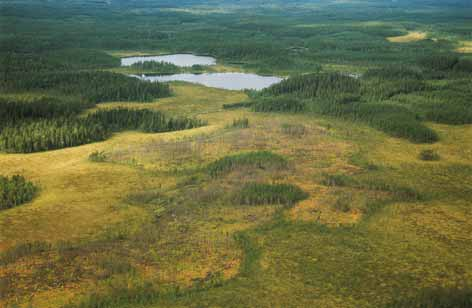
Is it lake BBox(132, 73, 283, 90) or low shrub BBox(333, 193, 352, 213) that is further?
lake BBox(132, 73, 283, 90)

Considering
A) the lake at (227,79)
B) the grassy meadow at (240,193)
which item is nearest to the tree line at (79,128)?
the grassy meadow at (240,193)

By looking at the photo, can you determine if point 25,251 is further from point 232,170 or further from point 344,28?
point 344,28

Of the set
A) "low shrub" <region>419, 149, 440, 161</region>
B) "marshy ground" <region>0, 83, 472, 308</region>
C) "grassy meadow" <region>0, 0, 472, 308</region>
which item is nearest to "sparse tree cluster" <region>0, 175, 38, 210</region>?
"grassy meadow" <region>0, 0, 472, 308</region>

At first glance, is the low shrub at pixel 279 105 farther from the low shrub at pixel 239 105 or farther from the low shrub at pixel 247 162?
the low shrub at pixel 247 162

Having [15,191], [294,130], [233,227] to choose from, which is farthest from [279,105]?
[15,191]

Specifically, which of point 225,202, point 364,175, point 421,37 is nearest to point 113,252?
point 225,202

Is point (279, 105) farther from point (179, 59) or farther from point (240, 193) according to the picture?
point (179, 59)

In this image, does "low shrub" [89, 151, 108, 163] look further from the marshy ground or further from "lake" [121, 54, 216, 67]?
"lake" [121, 54, 216, 67]
